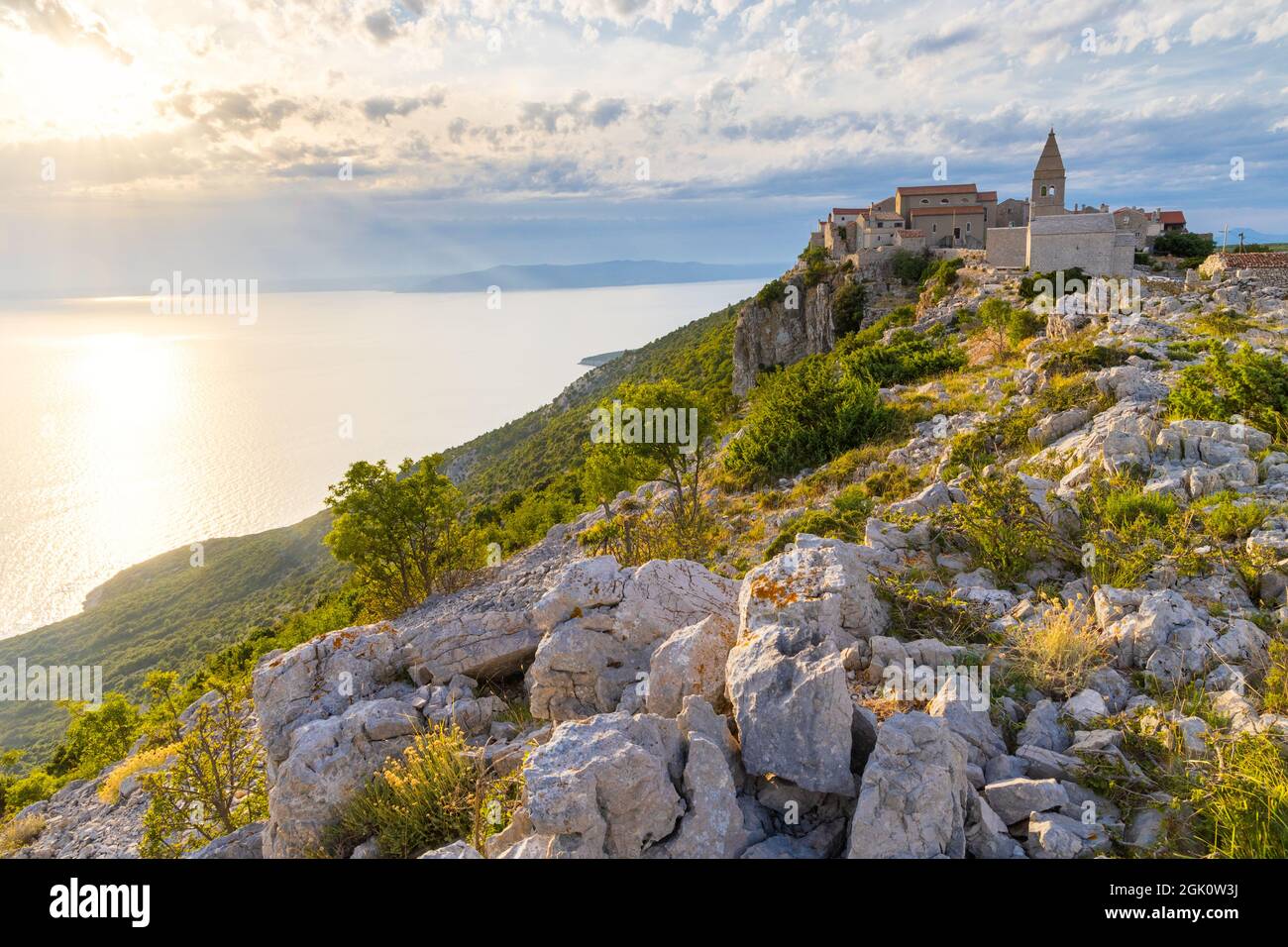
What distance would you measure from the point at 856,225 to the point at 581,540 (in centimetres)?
5173

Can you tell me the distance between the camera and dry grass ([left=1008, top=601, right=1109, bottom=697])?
5.01m

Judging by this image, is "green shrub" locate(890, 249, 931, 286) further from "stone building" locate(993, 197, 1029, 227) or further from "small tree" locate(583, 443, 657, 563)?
"small tree" locate(583, 443, 657, 563)

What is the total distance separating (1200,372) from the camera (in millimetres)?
11727

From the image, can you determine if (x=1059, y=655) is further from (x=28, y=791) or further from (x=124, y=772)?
(x=28, y=791)

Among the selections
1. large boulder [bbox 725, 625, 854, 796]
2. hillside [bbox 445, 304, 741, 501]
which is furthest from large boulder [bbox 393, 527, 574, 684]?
hillside [bbox 445, 304, 741, 501]

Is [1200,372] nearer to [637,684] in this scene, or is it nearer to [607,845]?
[637,684]

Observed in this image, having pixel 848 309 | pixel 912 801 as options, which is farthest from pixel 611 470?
pixel 848 309

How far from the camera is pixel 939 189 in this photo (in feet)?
199

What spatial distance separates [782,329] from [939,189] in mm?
21574

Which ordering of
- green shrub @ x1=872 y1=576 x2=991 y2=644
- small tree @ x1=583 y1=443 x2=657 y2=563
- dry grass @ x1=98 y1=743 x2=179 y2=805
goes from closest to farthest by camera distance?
green shrub @ x1=872 y1=576 x2=991 y2=644, dry grass @ x1=98 y1=743 x2=179 y2=805, small tree @ x1=583 y1=443 x2=657 y2=563

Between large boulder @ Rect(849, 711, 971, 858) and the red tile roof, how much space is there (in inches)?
2637

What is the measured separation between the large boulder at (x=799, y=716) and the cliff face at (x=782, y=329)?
4988cm

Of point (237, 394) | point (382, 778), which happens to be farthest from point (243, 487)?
point (382, 778)
